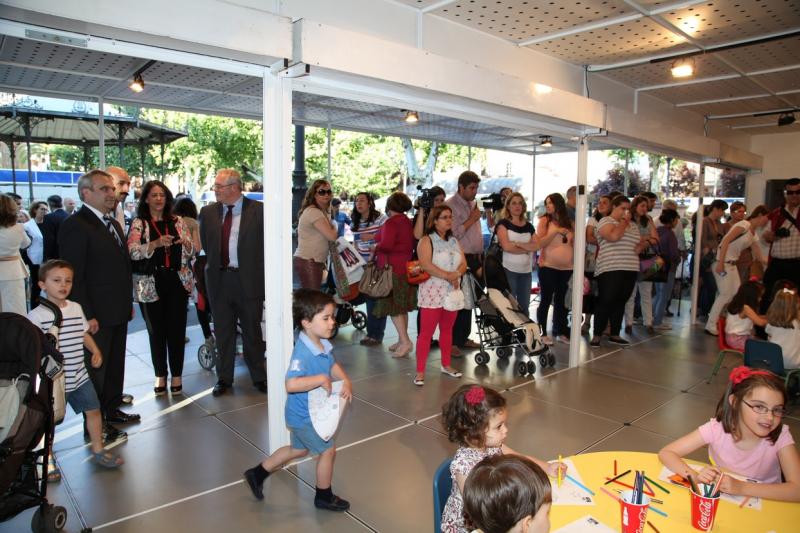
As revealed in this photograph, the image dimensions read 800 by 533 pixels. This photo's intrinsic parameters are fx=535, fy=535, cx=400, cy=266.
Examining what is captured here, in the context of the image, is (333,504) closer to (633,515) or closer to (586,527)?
(586,527)

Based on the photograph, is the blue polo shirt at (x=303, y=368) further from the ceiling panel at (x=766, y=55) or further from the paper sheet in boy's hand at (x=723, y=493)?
the ceiling panel at (x=766, y=55)

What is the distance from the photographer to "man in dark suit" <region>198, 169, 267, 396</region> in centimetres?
418

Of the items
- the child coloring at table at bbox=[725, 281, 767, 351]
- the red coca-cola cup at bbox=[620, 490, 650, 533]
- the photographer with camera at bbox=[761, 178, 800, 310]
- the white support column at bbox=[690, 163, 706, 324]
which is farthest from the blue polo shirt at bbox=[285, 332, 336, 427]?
the white support column at bbox=[690, 163, 706, 324]

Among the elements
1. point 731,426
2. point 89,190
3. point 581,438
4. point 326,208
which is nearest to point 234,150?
point 326,208

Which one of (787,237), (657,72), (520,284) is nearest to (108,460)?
(520,284)

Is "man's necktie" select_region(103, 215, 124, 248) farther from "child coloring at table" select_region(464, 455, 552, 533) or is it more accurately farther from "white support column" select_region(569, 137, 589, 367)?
"white support column" select_region(569, 137, 589, 367)

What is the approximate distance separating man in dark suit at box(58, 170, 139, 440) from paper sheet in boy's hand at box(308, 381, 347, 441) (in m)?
1.68

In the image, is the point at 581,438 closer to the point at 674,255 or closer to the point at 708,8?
the point at 708,8

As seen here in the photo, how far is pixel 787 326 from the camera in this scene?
166 inches

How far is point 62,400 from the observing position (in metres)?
2.63

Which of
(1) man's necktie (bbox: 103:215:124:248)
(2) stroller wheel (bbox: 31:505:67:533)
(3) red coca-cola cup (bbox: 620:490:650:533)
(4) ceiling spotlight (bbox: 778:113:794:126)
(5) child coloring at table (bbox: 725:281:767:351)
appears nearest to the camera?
(3) red coca-cola cup (bbox: 620:490:650:533)

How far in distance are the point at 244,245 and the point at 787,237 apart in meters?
5.84

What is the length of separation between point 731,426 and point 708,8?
267 cm

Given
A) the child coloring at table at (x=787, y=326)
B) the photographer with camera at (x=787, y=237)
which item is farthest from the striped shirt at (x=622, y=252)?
the child coloring at table at (x=787, y=326)
